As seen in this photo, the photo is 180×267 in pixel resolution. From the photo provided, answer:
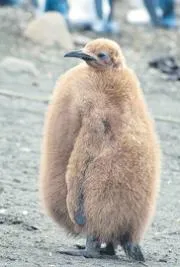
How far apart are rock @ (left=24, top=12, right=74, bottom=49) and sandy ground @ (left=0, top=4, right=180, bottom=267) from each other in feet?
0.59

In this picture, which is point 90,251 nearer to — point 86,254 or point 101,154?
point 86,254

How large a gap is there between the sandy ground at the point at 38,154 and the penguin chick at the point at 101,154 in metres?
0.21

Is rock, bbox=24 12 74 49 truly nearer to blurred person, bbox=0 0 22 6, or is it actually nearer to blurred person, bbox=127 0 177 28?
blurred person, bbox=0 0 22 6

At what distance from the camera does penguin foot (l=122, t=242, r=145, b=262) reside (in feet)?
17.2

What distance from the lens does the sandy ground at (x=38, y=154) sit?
539cm

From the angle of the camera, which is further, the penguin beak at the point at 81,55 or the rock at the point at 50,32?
the rock at the point at 50,32

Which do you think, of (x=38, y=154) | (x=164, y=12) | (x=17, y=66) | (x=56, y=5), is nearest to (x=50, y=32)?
(x=56, y=5)

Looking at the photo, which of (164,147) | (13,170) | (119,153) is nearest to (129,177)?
(119,153)

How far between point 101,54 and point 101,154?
0.52 m

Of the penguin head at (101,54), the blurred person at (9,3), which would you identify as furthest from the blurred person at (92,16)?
the penguin head at (101,54)

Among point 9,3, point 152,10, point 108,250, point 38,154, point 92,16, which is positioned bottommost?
point 152,10

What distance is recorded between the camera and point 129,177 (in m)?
5.07

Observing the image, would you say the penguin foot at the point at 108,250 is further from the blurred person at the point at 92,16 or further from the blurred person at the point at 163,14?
the blurred person at the point at 163,14

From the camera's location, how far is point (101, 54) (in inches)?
201
